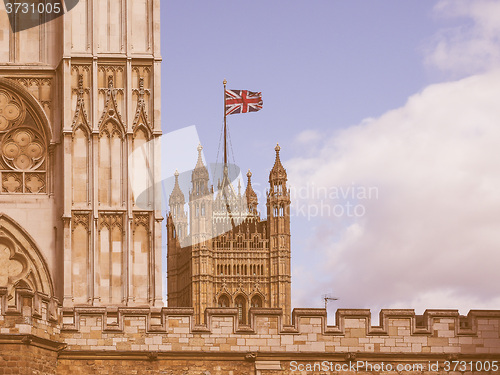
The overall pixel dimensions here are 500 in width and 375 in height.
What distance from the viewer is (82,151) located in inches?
1366

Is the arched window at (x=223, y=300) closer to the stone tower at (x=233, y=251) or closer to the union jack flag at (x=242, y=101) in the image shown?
the stone tower at (x=233, y=251)

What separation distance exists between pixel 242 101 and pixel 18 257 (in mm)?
36576

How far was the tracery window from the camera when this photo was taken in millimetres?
35312

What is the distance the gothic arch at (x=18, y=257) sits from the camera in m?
34.6

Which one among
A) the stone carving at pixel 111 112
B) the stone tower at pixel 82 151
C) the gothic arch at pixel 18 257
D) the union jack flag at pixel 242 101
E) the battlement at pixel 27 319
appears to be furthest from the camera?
the union jack flag at pixel 242 101

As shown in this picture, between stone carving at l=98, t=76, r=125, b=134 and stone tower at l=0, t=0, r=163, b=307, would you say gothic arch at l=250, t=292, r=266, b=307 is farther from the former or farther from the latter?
stone carving at l=98, t=76, r=125, b=134

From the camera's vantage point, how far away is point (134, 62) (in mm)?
35281

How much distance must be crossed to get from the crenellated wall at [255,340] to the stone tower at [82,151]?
20.7ft

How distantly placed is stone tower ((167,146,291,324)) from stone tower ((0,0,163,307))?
105 m

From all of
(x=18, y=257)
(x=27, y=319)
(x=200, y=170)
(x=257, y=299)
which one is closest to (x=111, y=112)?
(x=18, y=257)

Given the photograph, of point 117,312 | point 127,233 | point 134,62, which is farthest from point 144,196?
point 117,312

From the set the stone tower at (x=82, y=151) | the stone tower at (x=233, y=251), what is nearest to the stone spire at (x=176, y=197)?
the stone tower at (x=233, y=251)

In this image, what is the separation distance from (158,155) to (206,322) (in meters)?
8.08

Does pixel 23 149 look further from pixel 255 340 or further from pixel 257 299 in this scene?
pixel 257 299
